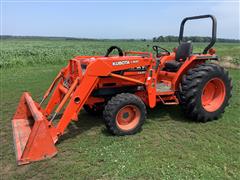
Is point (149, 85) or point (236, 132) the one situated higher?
point (149, 85)

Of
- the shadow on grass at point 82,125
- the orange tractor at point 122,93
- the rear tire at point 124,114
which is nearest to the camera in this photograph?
the orange tractor at point 122,93

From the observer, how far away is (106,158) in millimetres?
4180

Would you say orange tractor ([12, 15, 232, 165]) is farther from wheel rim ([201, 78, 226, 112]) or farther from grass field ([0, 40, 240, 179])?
grass field ([0, 40, 240, 179])

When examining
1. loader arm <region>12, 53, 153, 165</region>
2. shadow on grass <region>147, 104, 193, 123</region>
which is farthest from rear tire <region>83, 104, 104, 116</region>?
shadow on grass <region>147, 104, 193, 123</region>

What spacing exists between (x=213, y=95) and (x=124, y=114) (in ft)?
7.55

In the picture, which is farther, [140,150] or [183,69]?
[183,69]

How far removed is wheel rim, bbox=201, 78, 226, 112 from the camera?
19.6 ft

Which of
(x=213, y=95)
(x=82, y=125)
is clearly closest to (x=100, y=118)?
(x=82, y=125)

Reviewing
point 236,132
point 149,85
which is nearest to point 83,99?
point 149,85

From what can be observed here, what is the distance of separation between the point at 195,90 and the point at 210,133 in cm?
88

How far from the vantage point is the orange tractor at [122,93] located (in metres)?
4.57

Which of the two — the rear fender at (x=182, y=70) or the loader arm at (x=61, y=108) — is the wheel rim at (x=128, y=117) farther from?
the rear fender at (x=182, y=70)

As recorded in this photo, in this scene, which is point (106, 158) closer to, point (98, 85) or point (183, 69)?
point (98, 85)

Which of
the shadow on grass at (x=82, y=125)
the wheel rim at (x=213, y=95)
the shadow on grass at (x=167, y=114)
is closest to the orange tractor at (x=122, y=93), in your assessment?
the wheel rim at (x=213, y=95)
